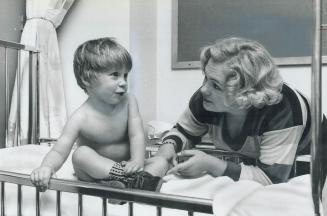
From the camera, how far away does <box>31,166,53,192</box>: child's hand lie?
548mm

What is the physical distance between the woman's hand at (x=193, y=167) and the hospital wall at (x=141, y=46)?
222 mm

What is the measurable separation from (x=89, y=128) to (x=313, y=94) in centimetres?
37

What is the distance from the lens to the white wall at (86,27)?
0.80 m

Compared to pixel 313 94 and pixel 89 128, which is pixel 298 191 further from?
pixel 89 128

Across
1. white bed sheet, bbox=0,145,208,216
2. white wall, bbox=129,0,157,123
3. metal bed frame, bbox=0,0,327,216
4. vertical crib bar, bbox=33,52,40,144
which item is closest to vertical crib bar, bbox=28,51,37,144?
vertical crib bar, bbox=33,52,40,144

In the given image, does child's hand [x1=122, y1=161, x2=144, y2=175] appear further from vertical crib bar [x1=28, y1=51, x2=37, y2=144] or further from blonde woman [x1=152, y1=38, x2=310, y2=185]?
vertical crib bar [x1=28, y1=51, x2=37, y2=144]

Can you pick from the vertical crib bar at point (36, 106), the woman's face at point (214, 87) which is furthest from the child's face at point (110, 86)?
the vertical crib bar at point (36, 106)

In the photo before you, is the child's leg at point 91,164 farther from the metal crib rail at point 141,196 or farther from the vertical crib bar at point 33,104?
the vertical crib bar at point 33,104

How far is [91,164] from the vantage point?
0.60 m

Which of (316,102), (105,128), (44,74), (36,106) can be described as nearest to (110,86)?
(105,128)

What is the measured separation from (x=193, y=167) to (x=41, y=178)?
0.76ft

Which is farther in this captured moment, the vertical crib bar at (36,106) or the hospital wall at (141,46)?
the vertical crib bar at (36,106)

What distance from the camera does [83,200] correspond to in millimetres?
598

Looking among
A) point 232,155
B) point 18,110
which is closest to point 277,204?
point 232,155
